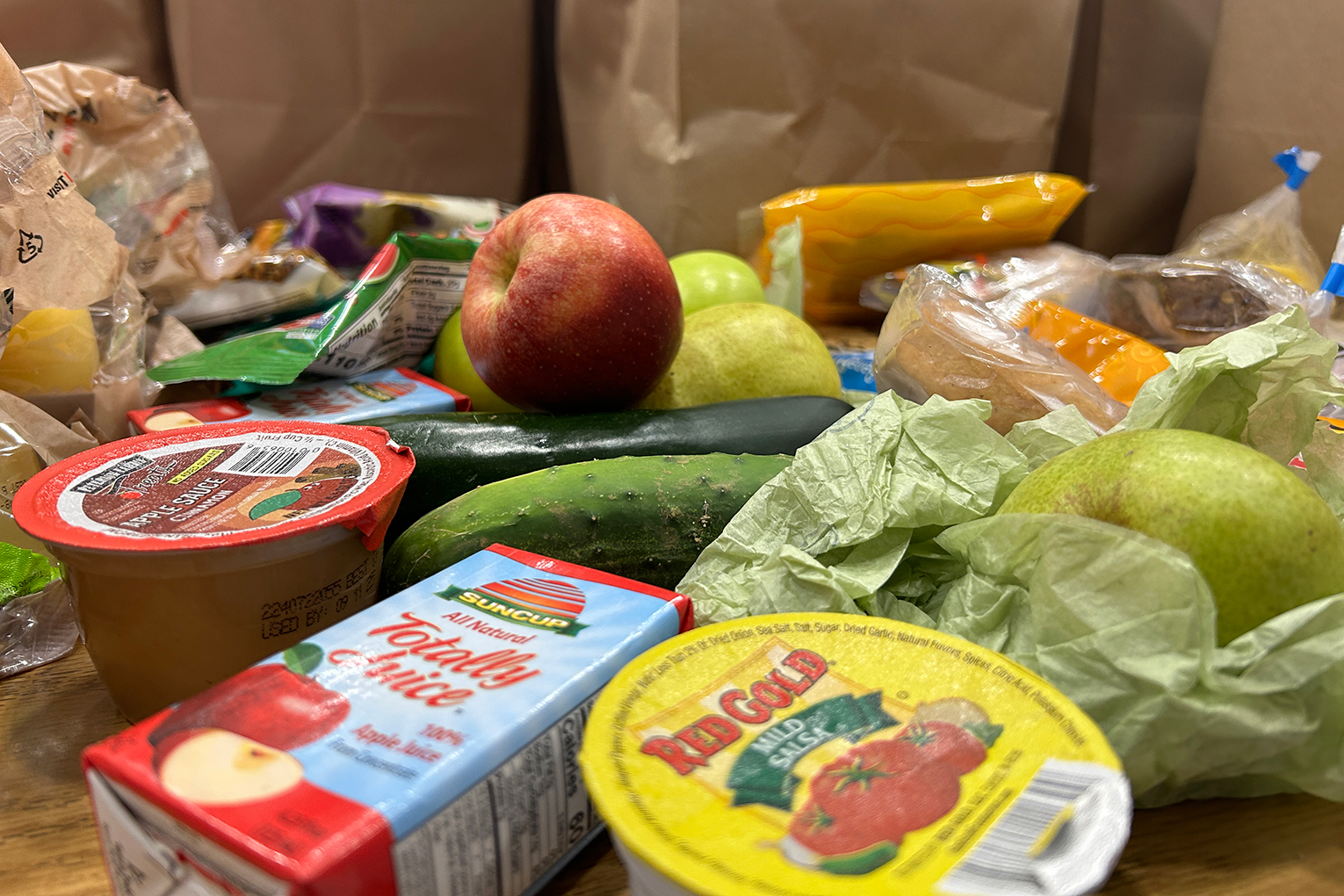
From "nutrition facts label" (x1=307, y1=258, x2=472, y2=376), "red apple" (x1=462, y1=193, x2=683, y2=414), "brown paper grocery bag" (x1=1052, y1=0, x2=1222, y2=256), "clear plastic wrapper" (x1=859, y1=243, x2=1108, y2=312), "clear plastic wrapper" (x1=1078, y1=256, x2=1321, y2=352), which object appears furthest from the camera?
"brown paper grocery bag" (x1=1052, y1=0, x2=1222, y2=256)

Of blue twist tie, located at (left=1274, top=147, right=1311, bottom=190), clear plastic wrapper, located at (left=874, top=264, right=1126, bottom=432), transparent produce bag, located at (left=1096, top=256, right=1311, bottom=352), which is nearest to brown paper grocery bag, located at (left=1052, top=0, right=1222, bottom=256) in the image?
blue twist tie, located at (left=1274, top=147, right=1311, bottom=190)

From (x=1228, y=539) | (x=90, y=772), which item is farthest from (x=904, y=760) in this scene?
(x=90, y=772)

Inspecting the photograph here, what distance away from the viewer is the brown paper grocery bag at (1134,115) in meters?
1.65

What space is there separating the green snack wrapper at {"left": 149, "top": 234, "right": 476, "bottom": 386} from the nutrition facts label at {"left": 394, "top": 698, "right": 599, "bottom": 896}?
60 cm

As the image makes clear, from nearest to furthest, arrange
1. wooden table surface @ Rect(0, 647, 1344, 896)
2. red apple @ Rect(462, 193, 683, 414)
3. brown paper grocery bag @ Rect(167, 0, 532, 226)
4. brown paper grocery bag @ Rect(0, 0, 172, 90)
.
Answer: wooden table surface @ Rect(0, 647, 1344, 896) < red apple @ Rect(462, 193, 683, 414) < brown paper grocery bag @ Rect(0, 0, 172, 90) < brown paper grocery bag @ Rect(167, 0, 532, 226)

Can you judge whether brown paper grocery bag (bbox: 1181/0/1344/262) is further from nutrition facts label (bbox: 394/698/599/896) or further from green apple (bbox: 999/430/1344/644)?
nutrition facts label (bbox: 394/698/599/896)

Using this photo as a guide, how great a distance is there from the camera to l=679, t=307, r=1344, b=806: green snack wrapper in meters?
0.46

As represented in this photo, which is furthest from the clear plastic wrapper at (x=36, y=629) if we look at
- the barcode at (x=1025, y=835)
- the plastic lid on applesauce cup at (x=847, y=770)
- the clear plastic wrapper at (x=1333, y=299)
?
the clear plastic wrapper at (x=1333, y=299)

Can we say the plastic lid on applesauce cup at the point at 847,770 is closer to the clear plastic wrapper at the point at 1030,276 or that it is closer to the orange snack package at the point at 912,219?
the clear plastic wrapper at the point at 1030,276

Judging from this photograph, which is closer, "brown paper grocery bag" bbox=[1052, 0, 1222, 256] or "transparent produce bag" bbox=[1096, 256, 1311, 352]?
"transparent produce bag" bbox=[1096, 256, 1311, 352]

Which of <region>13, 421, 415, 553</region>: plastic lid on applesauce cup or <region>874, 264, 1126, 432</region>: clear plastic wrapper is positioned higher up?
<region>13, 421, 415, 553</region>: plastic lid on applesauce cup

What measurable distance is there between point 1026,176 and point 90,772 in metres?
1.52

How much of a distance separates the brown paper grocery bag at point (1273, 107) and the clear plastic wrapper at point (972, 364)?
2.79 feet

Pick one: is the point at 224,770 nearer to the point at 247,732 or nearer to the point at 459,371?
the point at 247,732
